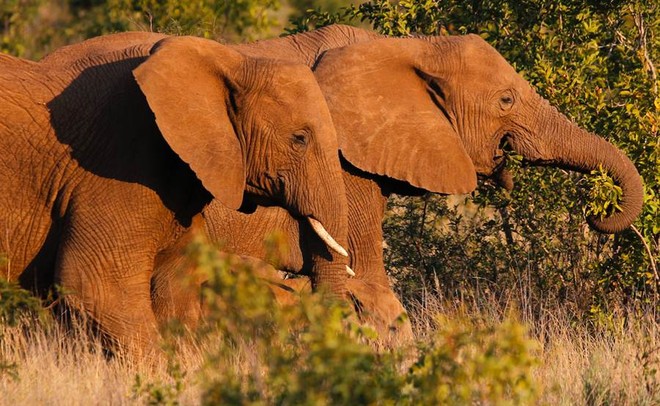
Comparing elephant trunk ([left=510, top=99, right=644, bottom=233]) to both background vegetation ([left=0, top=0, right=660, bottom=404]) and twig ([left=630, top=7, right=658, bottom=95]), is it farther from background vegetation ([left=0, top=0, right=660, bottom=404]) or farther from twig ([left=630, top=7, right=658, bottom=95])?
twig ([left=630, top=7, right=658, bottom=95])

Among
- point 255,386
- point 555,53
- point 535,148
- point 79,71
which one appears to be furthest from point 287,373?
point 555,53

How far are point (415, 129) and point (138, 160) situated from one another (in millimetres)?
2567

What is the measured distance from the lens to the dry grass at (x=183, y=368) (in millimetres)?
7422

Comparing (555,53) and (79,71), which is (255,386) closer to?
(79,71)

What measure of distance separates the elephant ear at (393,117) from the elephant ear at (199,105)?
1.70 metres

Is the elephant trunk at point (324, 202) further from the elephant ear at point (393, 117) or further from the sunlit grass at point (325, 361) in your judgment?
the elephant ear at point (393, 117)

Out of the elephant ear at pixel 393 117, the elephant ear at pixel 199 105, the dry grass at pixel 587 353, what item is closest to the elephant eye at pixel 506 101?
the elephant ear at pixel 393 117

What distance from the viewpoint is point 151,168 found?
850 centimetres

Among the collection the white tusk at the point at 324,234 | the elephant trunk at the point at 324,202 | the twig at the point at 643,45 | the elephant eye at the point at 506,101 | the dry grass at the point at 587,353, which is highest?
the twig at the point at 643,45

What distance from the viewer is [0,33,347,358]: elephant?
8453mm

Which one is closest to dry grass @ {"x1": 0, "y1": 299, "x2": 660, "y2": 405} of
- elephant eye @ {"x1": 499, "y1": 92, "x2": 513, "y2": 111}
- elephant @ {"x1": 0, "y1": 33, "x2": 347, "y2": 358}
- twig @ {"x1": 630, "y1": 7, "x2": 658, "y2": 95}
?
elephant @ {"x1": 0, "y1": 33, "x2": 347, "y2": 358}

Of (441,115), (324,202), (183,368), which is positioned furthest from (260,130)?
(441,115)

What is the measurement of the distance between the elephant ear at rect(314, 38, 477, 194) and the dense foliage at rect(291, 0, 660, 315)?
0.47 meters

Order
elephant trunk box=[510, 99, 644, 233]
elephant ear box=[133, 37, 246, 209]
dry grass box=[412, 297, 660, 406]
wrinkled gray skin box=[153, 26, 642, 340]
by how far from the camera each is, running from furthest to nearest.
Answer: wrinkled gray skin box=[153, 26, 642, 340], elephant trunk box=[510, 99, 644, 233], elephant ear box=[133, 37, 246, 209], dry grass box=[412, 297, 660, 406]
